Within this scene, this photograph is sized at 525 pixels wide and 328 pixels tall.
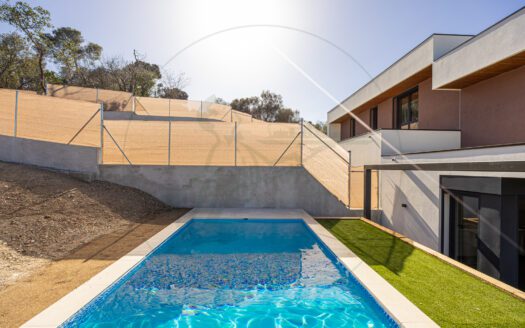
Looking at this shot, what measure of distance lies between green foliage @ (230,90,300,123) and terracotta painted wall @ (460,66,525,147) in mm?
37038

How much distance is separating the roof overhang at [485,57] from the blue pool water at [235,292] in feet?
24.9

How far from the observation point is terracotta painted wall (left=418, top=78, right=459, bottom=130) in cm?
1159

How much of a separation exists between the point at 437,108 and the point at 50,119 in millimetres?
16274

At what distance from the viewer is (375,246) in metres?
7.23

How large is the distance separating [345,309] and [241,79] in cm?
1290

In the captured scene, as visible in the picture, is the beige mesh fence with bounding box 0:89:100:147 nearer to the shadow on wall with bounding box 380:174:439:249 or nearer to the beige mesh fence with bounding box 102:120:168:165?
the beige mesh fence with bounding box 102:120:168:165

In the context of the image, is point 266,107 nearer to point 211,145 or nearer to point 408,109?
point 408,109

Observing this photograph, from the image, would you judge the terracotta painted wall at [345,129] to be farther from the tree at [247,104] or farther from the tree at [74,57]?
the tree at [74,57]

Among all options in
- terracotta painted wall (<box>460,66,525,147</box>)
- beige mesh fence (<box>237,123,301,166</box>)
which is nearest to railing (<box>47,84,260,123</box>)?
beige mesh fence (<box>237,123,301,166</box>)

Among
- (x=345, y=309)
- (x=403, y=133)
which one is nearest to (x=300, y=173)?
(x=403, y=133)

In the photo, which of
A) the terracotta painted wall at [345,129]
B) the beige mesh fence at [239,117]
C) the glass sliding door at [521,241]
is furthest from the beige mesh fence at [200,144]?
the beige mesh fence at [239,117]

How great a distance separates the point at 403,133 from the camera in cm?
1119

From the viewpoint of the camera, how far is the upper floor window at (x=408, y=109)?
551 inches

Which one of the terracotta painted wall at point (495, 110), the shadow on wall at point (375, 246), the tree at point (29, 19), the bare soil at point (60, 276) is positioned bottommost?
the bare soil at point (60, 276)
